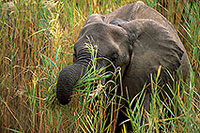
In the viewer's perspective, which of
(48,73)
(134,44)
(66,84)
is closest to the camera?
(66,84)

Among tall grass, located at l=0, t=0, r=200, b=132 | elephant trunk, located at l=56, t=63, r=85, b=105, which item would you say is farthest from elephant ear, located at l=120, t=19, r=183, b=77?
elephant trunk, located at l=56, t=63, r=85, b=105

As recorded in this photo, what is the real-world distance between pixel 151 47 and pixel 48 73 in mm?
774

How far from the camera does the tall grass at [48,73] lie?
2.21m

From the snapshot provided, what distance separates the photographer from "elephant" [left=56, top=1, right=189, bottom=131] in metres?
2.37

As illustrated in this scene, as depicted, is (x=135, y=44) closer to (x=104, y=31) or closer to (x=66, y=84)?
(x=104, y=31)

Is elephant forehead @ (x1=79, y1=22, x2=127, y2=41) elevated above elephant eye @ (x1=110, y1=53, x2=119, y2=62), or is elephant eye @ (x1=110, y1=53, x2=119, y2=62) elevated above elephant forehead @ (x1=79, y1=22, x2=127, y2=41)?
elephant forehead @ (x1=79, y1=22, x2=127, y2=41)

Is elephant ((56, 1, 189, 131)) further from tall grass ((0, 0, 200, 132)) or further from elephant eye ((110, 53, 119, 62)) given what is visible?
tall grass ((0, 0, 200, 132))

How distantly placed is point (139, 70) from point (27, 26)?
981 mm

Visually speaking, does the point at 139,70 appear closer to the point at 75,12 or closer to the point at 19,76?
the point at 19,76

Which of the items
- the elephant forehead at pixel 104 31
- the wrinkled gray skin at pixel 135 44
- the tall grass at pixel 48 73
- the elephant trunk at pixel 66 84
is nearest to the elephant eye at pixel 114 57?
the wrinkled gray skin at pixel 135 44

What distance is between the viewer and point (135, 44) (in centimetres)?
259

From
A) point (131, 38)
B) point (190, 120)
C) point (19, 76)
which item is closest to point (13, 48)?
point (19, 76)

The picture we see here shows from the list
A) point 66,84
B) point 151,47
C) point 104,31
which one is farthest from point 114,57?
point 66,84

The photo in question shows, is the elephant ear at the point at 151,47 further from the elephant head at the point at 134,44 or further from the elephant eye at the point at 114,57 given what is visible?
the elephant eye at the point at 114,57
